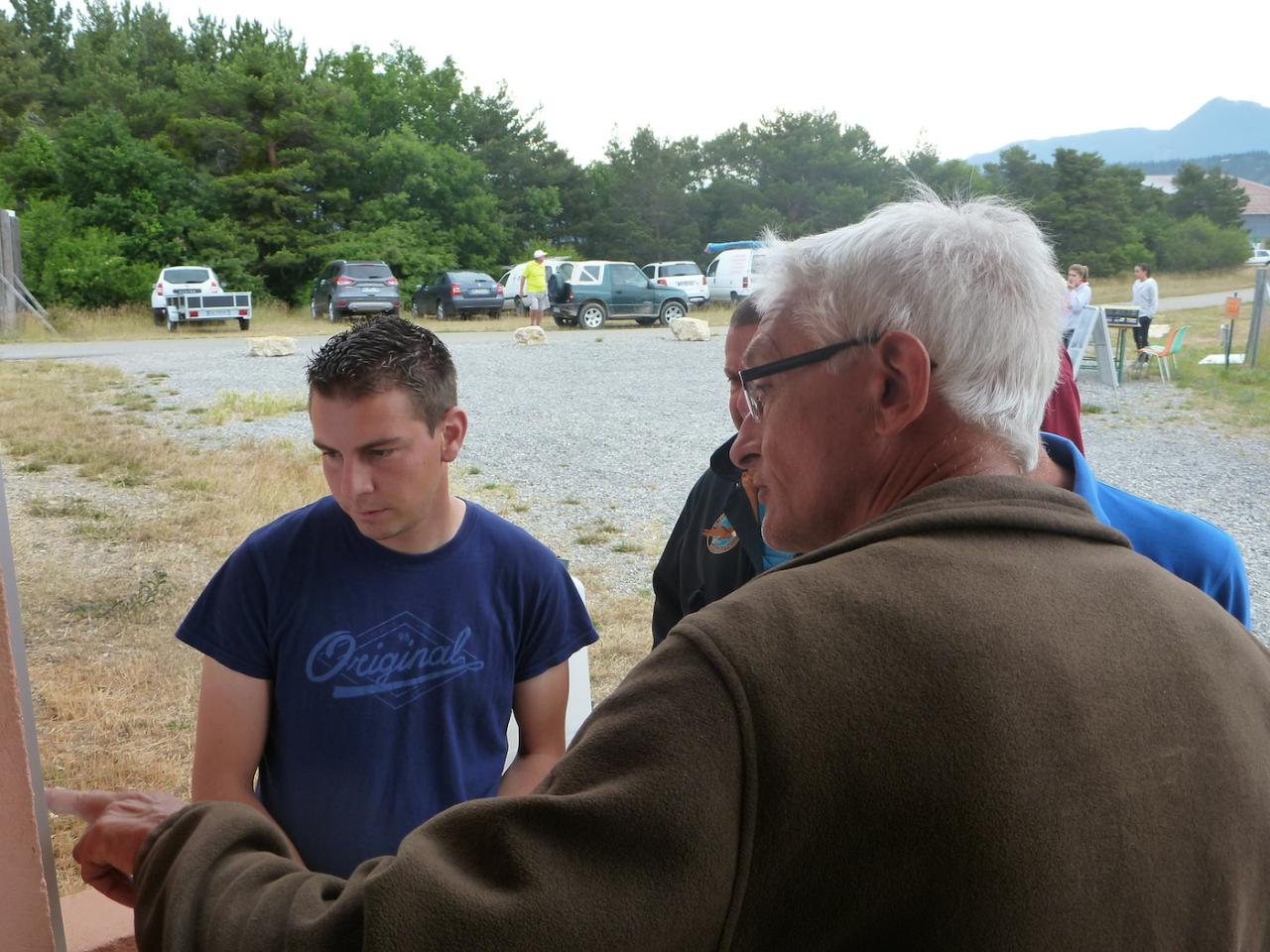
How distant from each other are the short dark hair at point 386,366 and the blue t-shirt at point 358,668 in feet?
0.82

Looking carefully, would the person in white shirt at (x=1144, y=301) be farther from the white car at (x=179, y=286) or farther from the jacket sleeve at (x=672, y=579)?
the white car at (x=179, y=286)

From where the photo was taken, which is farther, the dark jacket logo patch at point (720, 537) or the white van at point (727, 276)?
the white van at point (727, 276)

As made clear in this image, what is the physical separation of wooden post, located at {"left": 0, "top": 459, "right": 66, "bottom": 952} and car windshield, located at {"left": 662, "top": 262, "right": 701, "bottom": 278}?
92.4 feet

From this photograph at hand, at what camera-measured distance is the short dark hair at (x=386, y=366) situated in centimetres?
203

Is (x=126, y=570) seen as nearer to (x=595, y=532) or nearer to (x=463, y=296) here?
(x=595, y=532)

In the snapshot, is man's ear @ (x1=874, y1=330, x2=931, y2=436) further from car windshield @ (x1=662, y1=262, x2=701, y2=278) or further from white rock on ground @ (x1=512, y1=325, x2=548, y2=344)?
car windshield @ (x1=662, y1=262, x2=701, y2=278)

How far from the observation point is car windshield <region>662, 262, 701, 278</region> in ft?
95.3

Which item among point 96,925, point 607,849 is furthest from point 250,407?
point 607,849

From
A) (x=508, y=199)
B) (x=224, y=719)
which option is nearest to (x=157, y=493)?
(x=224, y=719)

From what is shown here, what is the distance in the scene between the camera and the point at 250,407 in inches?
434

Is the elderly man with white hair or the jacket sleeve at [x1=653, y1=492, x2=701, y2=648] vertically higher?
the elderly man with white hair

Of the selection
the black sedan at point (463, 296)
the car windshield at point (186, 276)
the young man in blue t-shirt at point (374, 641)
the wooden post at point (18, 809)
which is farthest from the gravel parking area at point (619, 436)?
the black sedan at point (463, 296)

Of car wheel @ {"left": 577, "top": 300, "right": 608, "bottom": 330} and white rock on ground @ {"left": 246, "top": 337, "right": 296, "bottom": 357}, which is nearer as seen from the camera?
white rock on ground @ {"left": 246, "top": 337, "right": 296, "bottom": 357}

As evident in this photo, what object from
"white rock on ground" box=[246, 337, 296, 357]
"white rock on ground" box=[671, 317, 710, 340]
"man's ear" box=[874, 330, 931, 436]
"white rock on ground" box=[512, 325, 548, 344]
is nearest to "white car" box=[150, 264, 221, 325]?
"white rock on ground" box=[246, 337, 296, 357]
